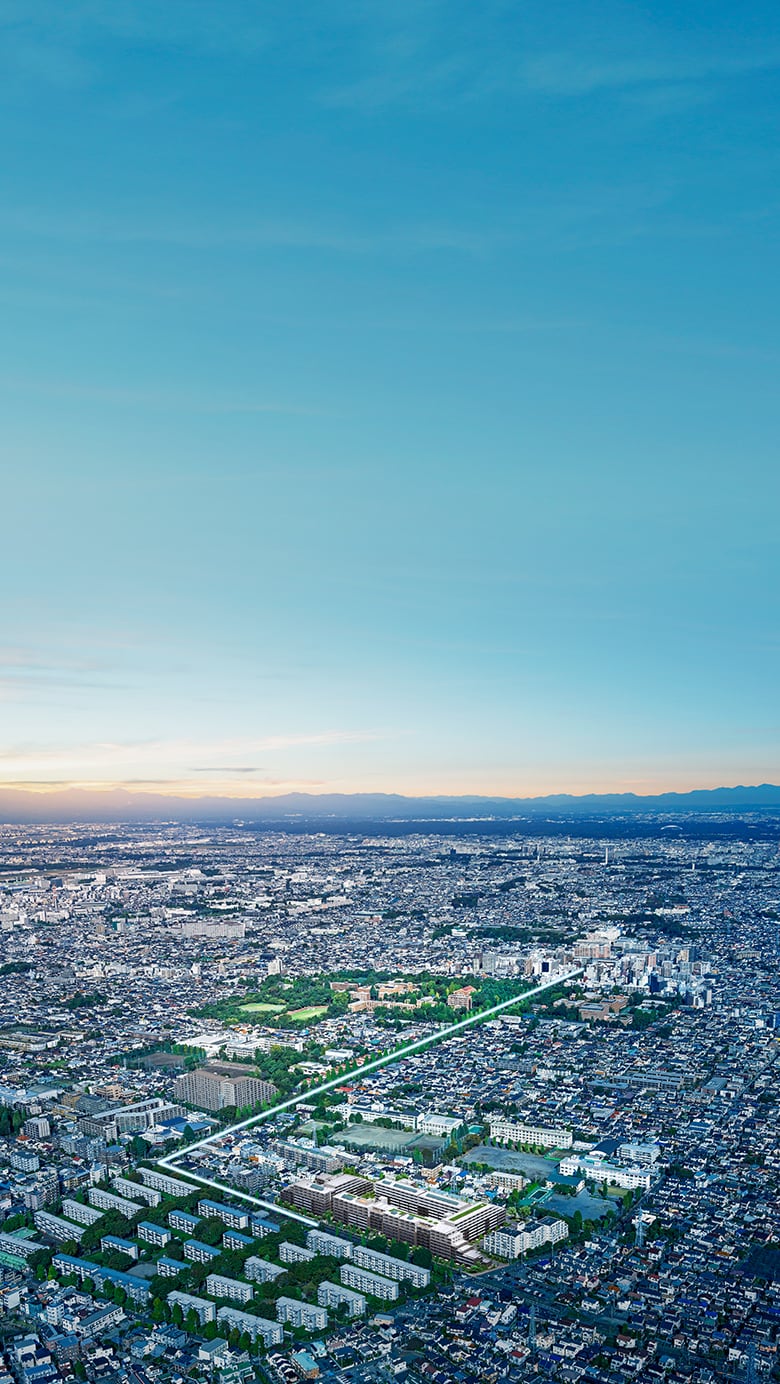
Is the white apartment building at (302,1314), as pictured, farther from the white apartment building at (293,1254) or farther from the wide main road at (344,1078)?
the wide main road at (344,1078)

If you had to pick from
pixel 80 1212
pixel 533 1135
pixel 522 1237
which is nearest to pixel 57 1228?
pixel 80 1212

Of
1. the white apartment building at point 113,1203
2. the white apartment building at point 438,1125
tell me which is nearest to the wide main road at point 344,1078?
the white apartment building at point 113,1203

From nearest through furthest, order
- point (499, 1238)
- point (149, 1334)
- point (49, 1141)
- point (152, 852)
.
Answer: point (149, 1334), point (499, 1238), point (49, 1141), point (152, 852)

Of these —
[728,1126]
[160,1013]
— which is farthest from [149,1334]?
[160,1013]

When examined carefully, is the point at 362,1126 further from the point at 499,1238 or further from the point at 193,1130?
the point at 499,1238

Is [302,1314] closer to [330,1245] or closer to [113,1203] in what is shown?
[330,1245]

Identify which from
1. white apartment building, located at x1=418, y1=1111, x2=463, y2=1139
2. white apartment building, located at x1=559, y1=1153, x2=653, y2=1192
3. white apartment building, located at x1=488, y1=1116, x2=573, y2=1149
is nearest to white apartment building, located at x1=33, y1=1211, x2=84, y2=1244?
white apartment building, located at x1=418, y1=1111, x2=463, y2=1139

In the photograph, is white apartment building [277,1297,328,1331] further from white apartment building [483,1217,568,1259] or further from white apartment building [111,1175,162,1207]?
white apartment building [111,1175,162,1207]
